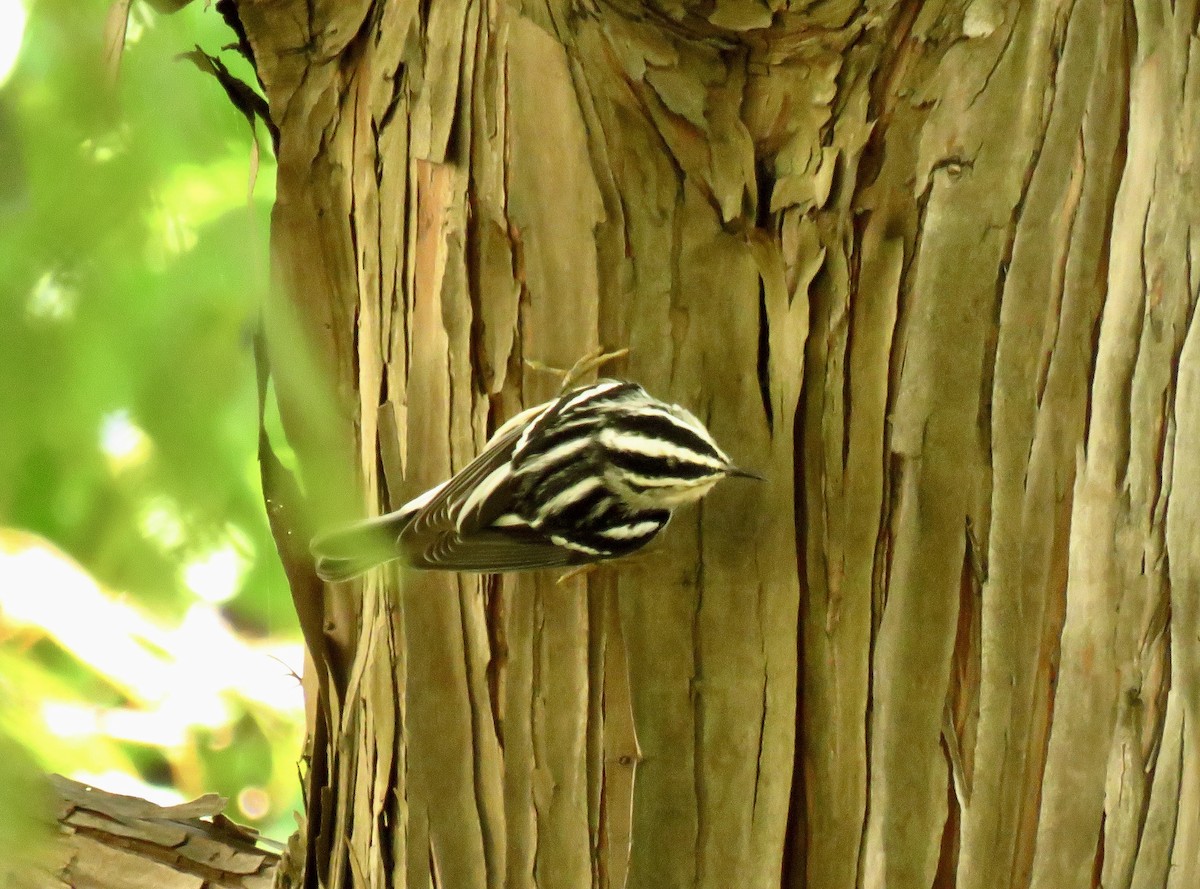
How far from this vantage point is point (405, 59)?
1.23m

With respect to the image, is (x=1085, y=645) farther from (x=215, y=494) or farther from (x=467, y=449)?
(x=215, y=494)

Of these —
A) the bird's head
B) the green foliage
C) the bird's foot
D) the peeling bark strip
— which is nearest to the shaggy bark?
the peeling bark strip

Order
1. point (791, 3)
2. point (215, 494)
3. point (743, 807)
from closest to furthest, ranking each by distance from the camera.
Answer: point (215, 494) < point (791, 3) < point (743, 807)

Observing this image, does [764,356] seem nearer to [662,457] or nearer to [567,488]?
[662,457]

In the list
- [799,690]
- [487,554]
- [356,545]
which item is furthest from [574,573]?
[356,545]

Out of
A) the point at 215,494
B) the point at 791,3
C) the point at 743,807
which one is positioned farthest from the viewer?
the point at 743,807

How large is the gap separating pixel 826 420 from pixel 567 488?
32 centimetres

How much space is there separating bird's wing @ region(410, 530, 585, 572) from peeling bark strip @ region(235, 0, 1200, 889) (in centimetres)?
5

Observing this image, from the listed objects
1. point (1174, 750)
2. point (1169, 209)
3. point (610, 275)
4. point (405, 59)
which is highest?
point (405, 59)

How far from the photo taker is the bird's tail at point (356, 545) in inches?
26.6

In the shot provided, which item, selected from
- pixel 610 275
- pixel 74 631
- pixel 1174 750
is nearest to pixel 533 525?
pixel 610 275

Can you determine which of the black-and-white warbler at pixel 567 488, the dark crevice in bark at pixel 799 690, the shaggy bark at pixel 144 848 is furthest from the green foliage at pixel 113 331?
the shaggy bark at pixel 144 848

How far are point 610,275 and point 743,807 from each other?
23.0 inches

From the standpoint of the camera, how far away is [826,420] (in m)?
1.19
